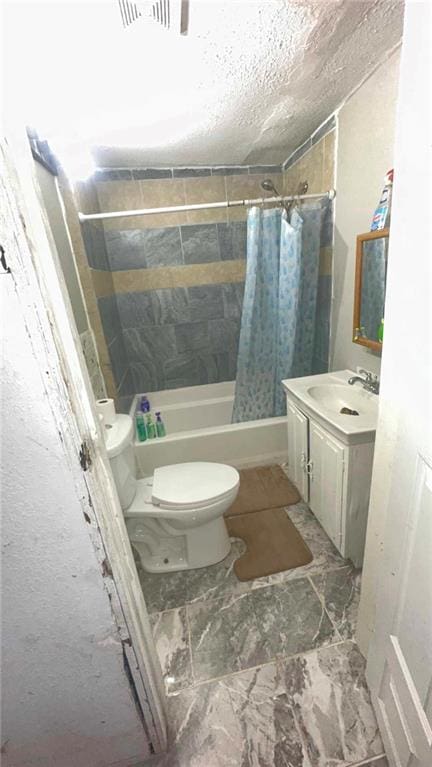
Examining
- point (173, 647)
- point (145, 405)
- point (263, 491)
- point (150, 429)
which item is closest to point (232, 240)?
point (145, 405)

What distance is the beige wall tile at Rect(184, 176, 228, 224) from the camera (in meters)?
2.26

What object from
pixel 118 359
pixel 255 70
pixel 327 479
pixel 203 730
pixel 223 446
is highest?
pixel 255 70

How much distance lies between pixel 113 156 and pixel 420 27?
1926 millimetres

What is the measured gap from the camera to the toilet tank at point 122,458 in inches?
48.8

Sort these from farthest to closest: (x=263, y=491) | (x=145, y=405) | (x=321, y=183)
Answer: (x=145, y=405)
(x=263, y=491)
(x=321, y=183)

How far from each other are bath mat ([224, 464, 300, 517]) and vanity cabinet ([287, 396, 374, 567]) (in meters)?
0.19

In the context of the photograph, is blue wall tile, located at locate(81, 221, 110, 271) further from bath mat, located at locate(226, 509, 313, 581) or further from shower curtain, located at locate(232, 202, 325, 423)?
bath mat, located at locate(226, 509, 313, 581)

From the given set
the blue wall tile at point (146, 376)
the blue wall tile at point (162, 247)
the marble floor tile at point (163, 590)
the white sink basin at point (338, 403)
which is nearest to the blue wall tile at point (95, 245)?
the blue wall tile at point (162, 247)

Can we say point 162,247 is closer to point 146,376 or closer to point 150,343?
point 150,343

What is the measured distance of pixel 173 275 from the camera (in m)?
2.40

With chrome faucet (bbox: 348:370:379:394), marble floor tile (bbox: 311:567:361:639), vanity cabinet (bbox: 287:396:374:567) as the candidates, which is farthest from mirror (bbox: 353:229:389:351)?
marble floor tile (bbox: 311:567:361:639)

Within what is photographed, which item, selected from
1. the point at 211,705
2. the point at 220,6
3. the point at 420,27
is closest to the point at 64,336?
the point at 420,27

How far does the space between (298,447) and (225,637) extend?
934 mm

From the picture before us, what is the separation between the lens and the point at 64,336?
53 cm
